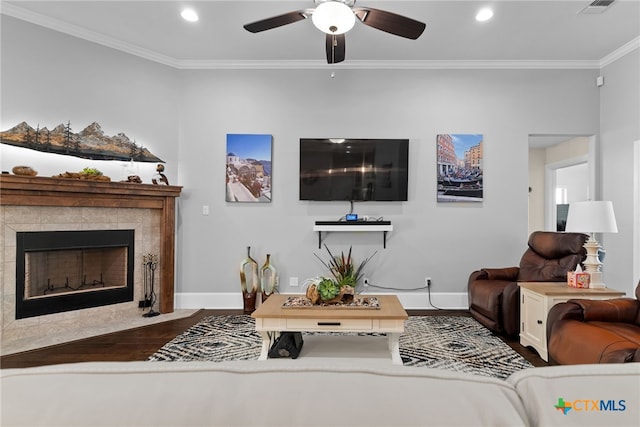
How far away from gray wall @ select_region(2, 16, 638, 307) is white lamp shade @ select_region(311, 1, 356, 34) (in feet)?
6.26

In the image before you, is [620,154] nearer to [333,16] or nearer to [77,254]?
[333,16]

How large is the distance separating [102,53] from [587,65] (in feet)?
18.8

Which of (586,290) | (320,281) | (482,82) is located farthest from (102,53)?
(586,290)

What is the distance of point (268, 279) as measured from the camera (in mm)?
4371

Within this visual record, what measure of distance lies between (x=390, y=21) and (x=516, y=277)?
2.94 m

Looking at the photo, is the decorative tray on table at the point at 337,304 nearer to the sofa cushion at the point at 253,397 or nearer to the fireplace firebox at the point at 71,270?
the sofa cushion at the point at 253,397

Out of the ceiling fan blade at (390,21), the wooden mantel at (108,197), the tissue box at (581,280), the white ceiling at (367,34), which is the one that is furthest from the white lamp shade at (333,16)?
the tissue box at (581,280)

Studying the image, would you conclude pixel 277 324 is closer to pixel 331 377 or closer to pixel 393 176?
pixel 331 377

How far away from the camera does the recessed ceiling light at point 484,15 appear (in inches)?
131

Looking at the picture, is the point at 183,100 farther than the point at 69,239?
Yes

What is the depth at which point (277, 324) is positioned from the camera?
2400 mm

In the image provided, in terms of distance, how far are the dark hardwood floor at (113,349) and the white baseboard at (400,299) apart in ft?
2.41

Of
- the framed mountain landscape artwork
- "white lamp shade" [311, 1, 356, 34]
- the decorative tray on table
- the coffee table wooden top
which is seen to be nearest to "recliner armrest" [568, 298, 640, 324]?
the coffee table wooden top

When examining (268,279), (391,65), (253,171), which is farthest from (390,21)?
(268,279)
